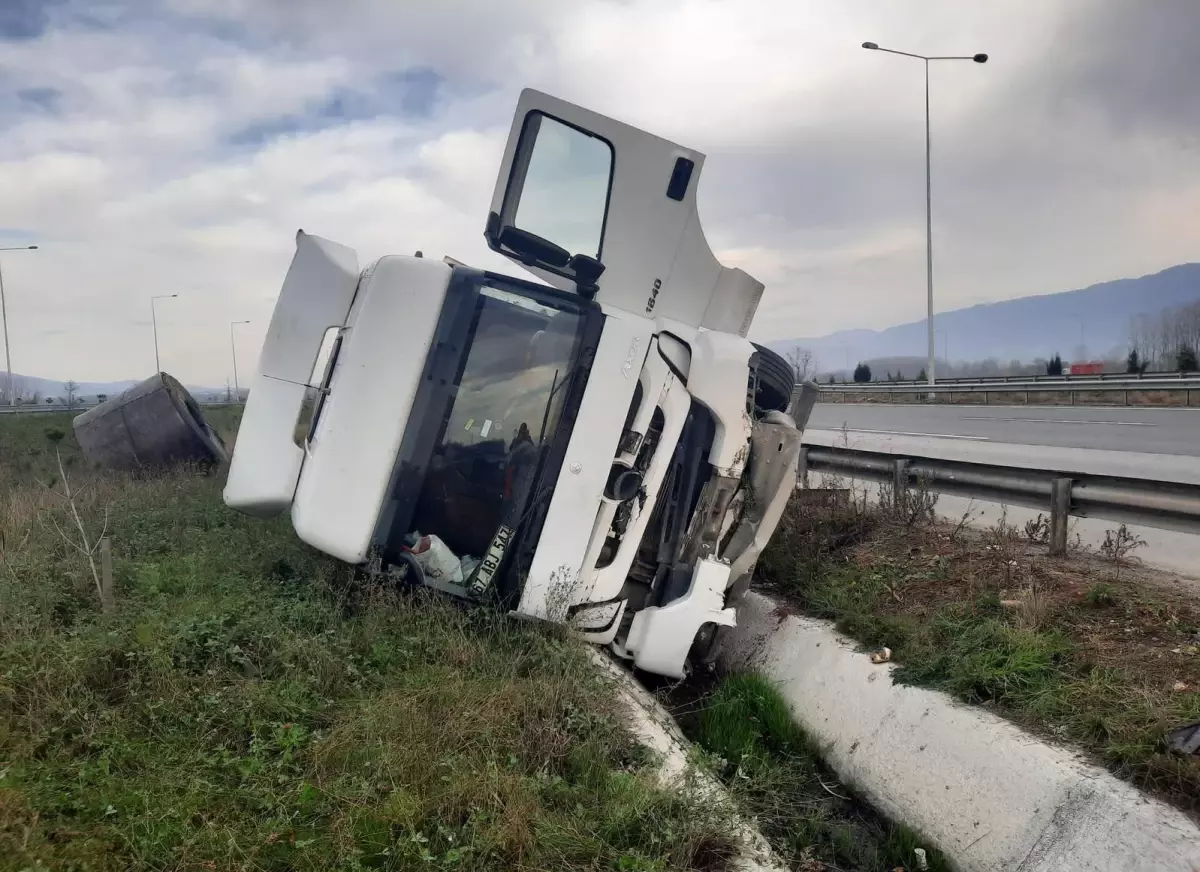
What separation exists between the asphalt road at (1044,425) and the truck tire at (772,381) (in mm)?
7341

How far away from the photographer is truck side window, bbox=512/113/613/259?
496 cm

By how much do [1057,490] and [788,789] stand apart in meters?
2.78

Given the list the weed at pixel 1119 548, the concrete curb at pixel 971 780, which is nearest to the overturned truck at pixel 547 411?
the concrete curb at pixel 971 780

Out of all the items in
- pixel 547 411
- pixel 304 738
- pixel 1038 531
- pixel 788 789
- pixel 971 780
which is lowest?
pixel 304 738

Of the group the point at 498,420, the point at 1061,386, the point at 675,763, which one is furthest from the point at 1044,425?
the point at 675,763

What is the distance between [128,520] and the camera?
23.5 ft

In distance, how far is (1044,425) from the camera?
16234mm

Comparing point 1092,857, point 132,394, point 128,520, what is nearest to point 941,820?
point 1092,857

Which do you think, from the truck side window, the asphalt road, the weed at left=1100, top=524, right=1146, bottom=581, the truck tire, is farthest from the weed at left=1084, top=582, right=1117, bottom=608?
the asphalt road

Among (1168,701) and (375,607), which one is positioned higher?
(1168,701)

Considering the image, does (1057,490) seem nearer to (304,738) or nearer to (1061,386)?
(304,738)

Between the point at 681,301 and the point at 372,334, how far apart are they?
74.6 inches

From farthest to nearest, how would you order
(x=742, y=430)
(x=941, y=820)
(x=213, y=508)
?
(x=213, y=508)
(x=742, y=430)
(x=941, y=820)

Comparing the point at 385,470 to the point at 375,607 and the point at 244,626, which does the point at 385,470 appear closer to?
the point at 375,607
